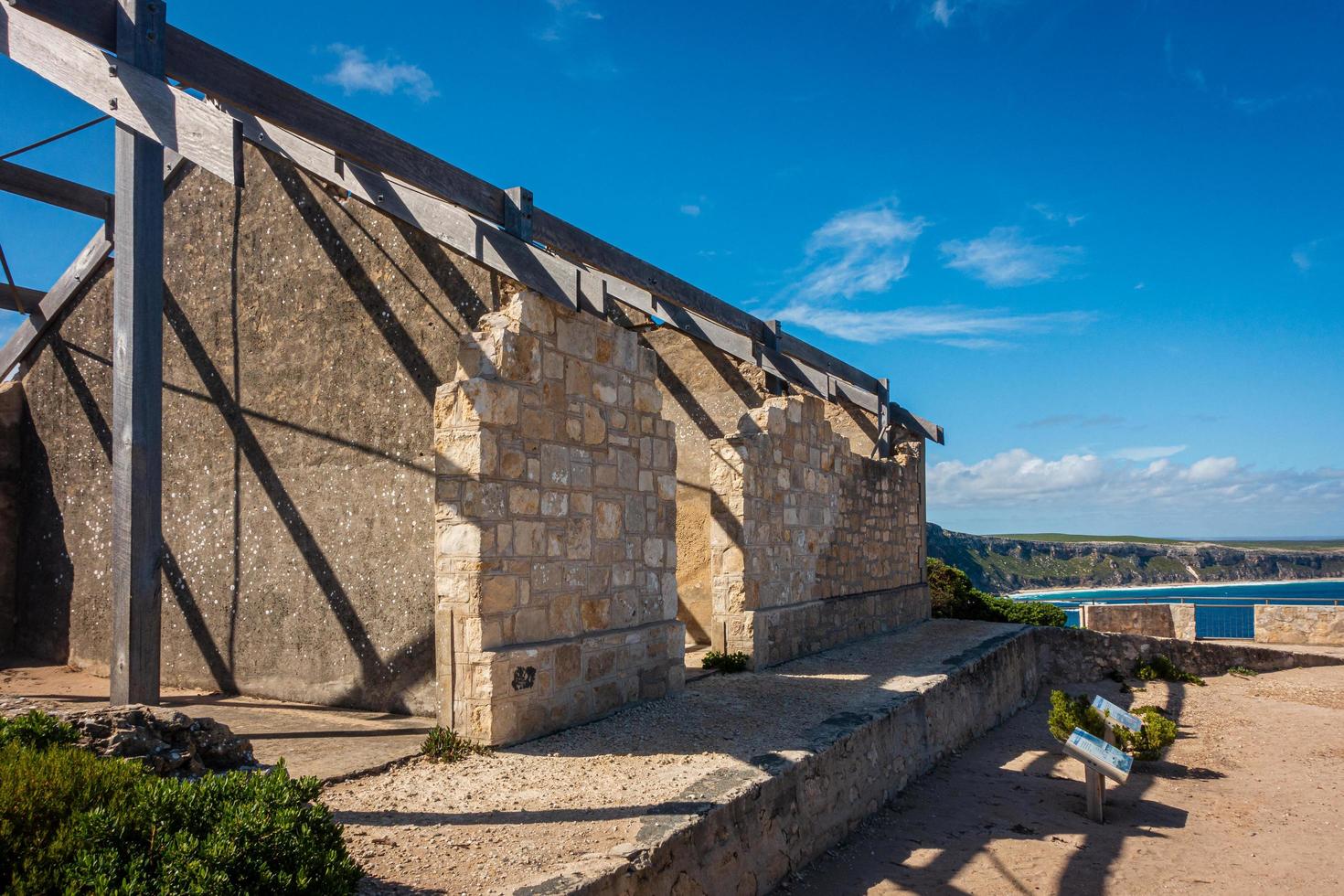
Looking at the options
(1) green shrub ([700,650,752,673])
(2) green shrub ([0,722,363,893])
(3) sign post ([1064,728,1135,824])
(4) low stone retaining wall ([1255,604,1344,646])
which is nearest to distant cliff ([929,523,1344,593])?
(4) low stone retaining wall ([1255,604,1344,646])

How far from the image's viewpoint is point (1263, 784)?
802 centimetres

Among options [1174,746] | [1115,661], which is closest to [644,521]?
A: [1174,746]

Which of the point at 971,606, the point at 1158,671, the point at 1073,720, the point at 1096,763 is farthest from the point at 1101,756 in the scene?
the point at 971,606

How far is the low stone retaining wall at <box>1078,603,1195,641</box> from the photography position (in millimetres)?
18156

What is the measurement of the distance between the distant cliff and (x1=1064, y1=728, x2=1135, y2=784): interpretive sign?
48.5 m

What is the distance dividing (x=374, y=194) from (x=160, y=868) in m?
4.31

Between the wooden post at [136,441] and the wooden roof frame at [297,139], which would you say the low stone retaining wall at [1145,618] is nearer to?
the wooden roof frame at [297,139]

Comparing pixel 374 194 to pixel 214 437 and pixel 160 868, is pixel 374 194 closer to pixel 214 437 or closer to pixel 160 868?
pixel 214 437

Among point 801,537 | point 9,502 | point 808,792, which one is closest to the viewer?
point 808,792

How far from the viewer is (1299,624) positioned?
17.4 metres

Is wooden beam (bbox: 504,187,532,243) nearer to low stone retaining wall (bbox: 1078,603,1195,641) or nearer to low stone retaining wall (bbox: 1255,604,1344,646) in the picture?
low stone retaining wall (bbox: 1078,603,1195,641)

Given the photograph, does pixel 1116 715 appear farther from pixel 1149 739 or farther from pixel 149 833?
pixel 149 833

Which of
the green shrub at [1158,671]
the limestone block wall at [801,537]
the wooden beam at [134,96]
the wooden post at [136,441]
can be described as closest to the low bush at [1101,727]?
the limestone block wall at [801,537]

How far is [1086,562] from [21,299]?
85.6 meters
